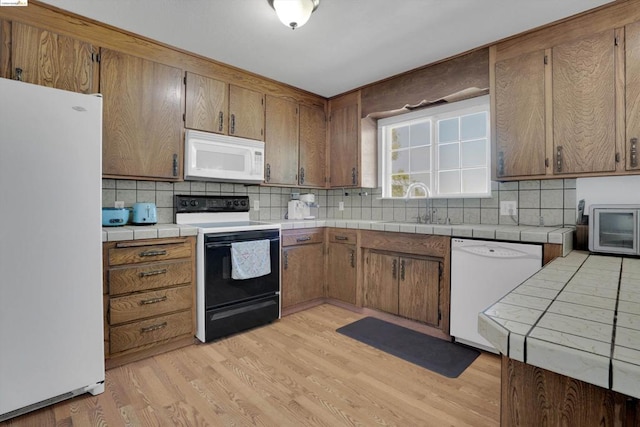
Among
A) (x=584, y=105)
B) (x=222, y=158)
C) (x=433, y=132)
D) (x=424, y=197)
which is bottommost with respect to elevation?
(x=424, y=197)

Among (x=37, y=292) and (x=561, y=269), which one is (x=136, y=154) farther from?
(x=561, y=269)

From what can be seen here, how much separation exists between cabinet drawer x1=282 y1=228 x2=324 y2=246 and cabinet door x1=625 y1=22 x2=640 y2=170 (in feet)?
7.88

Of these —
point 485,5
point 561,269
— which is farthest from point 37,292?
point 485,5

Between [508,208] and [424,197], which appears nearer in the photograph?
[508,208]

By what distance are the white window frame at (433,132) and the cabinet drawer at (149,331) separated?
7.47 feet

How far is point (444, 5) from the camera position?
1969 mm

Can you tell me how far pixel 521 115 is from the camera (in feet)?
7.58

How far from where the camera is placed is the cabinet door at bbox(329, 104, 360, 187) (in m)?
3.48

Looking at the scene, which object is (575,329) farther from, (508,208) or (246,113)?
(246,113)

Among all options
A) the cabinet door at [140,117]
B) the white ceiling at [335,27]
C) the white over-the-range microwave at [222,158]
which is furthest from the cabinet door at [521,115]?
the cabinet door at [140,117]

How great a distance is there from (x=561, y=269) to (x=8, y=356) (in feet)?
8.50

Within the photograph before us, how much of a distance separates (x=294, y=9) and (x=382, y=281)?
2.21m

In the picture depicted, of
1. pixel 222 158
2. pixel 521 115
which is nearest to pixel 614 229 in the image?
pixel 521 115

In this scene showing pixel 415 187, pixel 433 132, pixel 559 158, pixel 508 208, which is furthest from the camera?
pixel 415 187
